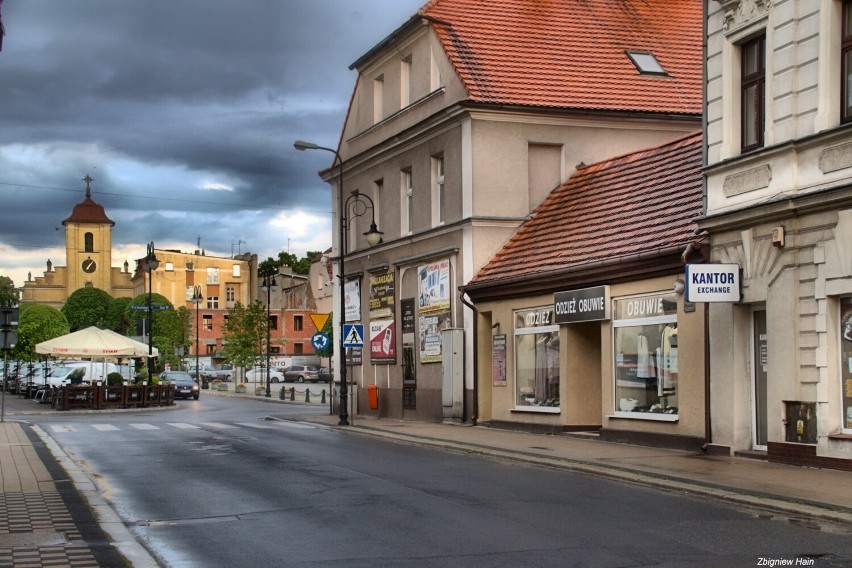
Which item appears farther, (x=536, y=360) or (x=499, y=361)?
(x=499, y=361)

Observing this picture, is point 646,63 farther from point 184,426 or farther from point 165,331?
point 165,331

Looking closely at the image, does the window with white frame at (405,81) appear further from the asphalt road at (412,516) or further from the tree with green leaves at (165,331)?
the tree with green leaves at (165,331)

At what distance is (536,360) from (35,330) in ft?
211

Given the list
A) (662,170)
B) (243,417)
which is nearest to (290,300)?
(243,417)

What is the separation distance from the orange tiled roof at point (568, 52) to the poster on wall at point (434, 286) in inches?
195

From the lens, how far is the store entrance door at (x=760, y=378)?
60.3 ft

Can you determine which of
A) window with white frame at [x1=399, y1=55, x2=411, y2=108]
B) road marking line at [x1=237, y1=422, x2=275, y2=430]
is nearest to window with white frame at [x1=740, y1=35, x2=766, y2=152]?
road marking line at [x1=237, y1=422, x2=275, y2=430]

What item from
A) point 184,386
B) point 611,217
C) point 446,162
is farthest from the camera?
point 184,386

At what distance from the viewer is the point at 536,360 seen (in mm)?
26484

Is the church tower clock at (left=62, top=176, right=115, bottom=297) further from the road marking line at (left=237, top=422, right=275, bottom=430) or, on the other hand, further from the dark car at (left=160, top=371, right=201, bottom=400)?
the road marking line at (left=237, top=422, right=275, bottom=430)

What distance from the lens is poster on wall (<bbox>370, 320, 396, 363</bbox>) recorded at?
3447 centimetres

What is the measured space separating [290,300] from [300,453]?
110 metres

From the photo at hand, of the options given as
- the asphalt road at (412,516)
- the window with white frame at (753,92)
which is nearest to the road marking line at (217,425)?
the asphalt road at (412,516)

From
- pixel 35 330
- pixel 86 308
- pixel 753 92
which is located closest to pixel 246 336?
pixel 35 330
